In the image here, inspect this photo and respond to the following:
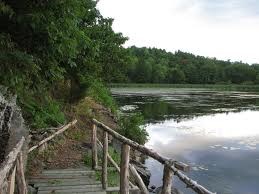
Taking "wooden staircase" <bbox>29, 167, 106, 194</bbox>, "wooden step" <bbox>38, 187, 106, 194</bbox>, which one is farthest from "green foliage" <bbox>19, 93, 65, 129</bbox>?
"wooden step" <bbox>38, 187, 106, 194</bbox>

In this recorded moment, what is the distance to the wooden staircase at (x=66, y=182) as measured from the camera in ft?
32.7

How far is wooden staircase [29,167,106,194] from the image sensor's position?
9.96m

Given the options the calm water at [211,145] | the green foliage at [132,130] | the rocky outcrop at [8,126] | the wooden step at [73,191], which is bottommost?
the calm water at [211,145]

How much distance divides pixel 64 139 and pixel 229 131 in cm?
2196

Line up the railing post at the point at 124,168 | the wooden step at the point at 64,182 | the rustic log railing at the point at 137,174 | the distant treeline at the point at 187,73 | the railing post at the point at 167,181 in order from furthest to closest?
the distant treeline at the point at 187,73 < the wooden step at the point at 64,182 < the railing post at the point at 124,168 < the railing post at the point at 167,181 < the rustic log railing at the point at 137,174

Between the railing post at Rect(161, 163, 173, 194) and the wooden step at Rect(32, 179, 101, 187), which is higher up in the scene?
the railing post at Rect(161, 163, 173, 194)

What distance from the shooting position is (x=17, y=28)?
7.90 metres

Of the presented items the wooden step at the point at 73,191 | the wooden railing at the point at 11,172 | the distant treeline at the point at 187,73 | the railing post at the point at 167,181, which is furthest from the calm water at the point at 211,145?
the distant treeline at the point at 187,73

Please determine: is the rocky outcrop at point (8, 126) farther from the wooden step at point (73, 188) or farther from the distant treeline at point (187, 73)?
the distant treeline at point (187, 73)

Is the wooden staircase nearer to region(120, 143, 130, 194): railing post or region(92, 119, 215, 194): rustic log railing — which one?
region(92, 119, 215, 194): rustic log railing

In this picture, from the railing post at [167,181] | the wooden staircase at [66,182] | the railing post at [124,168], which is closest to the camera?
the railing post at [167,181]

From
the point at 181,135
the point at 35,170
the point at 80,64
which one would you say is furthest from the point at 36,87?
the point at 181,135

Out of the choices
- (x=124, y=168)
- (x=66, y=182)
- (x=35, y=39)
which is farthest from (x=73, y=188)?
(x=35, y=39)

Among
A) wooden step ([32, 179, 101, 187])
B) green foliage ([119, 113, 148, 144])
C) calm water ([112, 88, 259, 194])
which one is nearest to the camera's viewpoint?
wooden step ([32, 179, 101, 187])
